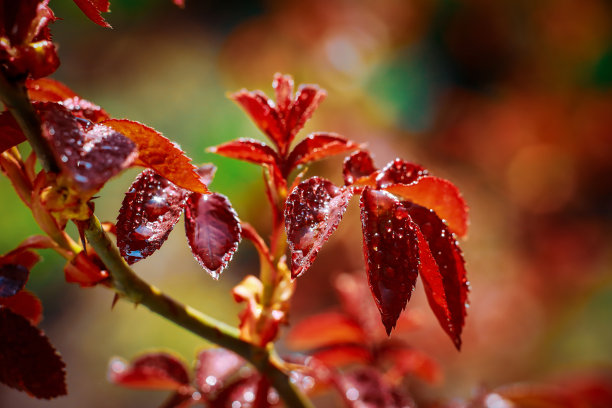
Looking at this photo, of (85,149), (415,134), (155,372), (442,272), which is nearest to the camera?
(85,149)

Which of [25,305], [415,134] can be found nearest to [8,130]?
[25,305]

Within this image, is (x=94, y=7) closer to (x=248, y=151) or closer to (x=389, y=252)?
(x=248, y=151)

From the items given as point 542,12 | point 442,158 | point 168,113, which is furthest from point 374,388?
point 542,12

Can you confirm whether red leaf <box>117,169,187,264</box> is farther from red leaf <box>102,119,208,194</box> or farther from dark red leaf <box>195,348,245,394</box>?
dark red leaf <box>195,348,245,394</box>

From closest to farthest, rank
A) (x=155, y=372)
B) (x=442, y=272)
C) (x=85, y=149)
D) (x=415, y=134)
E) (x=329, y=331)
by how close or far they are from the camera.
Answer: (x=85, y=149), (x=442, y=272), (x=155, y=372), (x=329, y=331), (x=415, y=134)

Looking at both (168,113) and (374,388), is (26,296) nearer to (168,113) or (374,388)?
(374,388)

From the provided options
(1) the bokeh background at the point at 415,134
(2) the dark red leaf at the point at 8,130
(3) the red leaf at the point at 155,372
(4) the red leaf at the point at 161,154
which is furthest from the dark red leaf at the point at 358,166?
(1) the bokeh background at the point at 415,134
